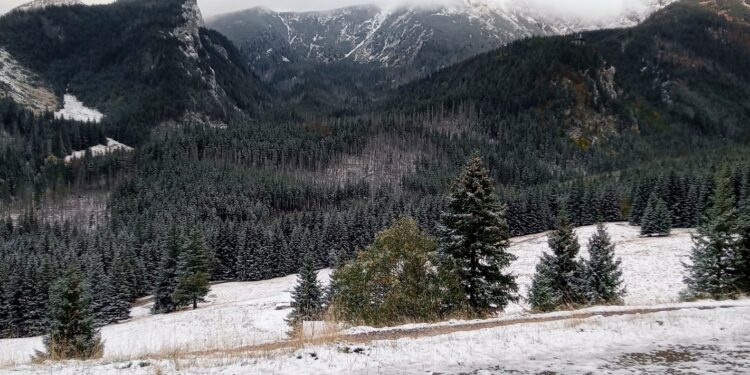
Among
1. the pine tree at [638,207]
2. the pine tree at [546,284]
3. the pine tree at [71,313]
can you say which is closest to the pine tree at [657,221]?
the pine tree at [638,207]

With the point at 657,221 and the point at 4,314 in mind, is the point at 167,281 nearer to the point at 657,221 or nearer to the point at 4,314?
the point at 4,314

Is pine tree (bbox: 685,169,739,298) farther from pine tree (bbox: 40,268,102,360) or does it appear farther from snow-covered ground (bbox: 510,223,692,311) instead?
pine tree (bbox: 40,268,102,360)

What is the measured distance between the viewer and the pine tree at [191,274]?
215ft

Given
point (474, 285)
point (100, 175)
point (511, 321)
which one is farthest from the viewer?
point (100, 175)

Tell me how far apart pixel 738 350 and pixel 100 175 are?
226m

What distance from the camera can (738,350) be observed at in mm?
9469

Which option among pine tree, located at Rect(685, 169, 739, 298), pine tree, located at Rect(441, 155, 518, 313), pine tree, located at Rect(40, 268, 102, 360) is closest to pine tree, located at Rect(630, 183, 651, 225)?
pine tree, located at Rect(685, 169, 739, 298)

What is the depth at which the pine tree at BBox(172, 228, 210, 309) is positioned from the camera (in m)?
65.6

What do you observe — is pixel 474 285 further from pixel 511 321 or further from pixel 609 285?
pixel 609 285

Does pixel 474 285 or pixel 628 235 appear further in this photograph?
pixel 628 235

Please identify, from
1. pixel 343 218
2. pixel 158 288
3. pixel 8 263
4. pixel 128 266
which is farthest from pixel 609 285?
pixel 8 263

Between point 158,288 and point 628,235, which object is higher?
point 628,235

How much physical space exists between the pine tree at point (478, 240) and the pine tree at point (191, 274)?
53.2 metres

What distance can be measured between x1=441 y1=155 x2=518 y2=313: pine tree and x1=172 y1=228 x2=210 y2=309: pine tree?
53.2 meters
